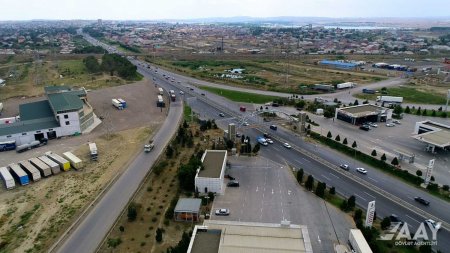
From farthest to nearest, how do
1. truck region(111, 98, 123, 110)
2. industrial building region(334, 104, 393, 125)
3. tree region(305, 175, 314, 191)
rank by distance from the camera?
truck region(111, 98, 123, 110) < industrial building region(334, 104, 393, 125) < tree region(305, 175, 314, 191)

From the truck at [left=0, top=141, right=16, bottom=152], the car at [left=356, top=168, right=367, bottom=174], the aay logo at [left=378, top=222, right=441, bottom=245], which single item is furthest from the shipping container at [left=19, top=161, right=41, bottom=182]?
the car at [left=356, top=168, right=367, bottom=174]

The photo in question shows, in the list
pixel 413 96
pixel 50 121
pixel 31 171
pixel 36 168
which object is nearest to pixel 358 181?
pixel 31 171

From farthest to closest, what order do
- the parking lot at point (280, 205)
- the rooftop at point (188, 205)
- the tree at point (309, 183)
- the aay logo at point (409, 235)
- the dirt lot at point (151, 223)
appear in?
the tree at point (309, 183), the rooftop at point (188, 205), the parking lot at point (280, 205), the aay logo at point (409, 235), the dirt lot at point (151, 223)

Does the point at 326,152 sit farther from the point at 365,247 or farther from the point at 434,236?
the point at 365,247

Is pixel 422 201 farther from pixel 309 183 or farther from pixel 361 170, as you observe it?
pixel 309 183

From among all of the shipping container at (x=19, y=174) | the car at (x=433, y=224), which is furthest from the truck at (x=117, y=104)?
the car at (x=433, y=224)

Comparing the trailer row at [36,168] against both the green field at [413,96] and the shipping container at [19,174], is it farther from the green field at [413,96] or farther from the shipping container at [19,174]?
the green field at [413,96]

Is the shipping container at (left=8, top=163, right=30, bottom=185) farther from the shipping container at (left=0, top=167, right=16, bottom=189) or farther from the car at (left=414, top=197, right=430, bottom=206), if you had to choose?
the car at (left=414, top=197, right=430, bottom=206)
